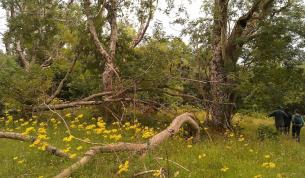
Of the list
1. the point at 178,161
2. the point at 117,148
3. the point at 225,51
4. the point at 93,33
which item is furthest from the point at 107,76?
the point at 117,148

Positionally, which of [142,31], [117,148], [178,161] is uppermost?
[142,31]

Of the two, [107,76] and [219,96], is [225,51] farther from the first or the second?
[107,76]

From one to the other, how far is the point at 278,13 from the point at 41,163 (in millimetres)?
11149

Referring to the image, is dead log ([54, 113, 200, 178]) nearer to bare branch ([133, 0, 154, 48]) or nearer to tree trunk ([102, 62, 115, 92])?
tree trunk ([102, 62, 115, 92])

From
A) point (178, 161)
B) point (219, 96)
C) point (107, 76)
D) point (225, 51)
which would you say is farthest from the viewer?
point (107, 76)

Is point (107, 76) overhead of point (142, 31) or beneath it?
beneath

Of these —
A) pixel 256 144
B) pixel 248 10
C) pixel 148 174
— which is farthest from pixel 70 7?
pixel 148 174

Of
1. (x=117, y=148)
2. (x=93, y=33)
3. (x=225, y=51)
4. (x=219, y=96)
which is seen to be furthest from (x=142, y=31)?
(x=117, y=148)

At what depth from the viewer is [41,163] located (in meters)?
9.31

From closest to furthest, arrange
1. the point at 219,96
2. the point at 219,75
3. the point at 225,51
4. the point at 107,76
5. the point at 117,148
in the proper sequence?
the point at 117,148, the point at 219,96, the point at 225,51, the point at 219,75, the point at 107,76

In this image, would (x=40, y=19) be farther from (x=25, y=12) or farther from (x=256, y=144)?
(x=256, y=144)

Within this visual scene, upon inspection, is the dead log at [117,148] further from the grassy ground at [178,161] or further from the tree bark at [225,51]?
the tree bark at [225,51]

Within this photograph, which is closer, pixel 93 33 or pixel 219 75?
pixel 219 75

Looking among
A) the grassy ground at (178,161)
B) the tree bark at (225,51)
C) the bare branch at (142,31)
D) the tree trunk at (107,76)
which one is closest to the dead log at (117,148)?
the grassy ground at (178,161)
